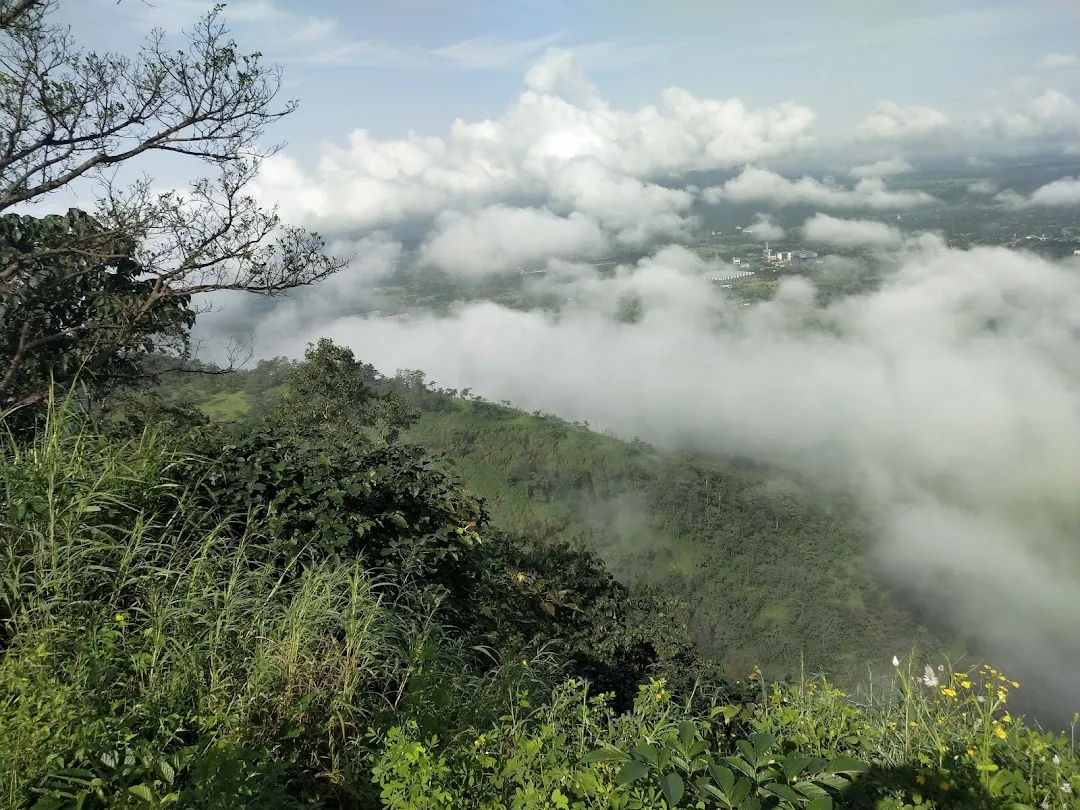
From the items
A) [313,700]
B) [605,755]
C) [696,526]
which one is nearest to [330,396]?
[313,700]

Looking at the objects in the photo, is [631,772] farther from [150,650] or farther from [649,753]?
[150,650]

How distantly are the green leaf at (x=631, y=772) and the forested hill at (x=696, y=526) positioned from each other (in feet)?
129

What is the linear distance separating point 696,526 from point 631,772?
211 ft

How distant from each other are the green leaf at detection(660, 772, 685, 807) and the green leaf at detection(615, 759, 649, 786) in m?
0.06

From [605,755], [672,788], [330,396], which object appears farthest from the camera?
[330,396]

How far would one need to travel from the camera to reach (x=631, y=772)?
71.4 inches

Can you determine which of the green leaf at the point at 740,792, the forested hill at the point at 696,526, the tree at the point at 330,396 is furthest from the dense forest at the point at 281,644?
the forested hill at the point at 696,526

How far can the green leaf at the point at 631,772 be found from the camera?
178 centimetres

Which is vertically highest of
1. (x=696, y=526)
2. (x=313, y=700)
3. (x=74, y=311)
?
(x=74, y=311)

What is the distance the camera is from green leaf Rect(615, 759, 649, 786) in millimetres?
1782

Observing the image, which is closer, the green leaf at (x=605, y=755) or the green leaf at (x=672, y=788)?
the green leaf at (x=672, y=788)

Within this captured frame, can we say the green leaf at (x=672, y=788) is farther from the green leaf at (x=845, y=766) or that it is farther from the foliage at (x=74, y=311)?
the foliage at (x=74, y=311)

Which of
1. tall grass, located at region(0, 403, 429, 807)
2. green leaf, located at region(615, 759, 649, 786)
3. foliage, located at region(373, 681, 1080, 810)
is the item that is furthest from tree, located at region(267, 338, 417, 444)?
green leaf, located at region(615, 759, 649, 786)

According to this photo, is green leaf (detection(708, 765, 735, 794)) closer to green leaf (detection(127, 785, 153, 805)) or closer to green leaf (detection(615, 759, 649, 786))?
green leaf (detection(615, 759, 649, 786))
